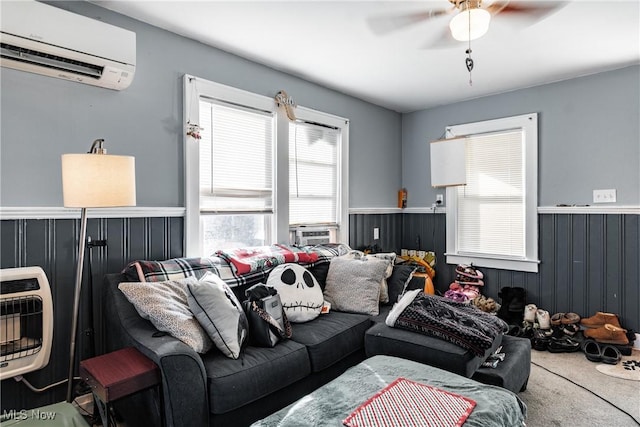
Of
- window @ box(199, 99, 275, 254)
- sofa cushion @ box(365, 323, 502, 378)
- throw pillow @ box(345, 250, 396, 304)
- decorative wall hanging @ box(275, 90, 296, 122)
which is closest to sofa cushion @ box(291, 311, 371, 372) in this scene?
sofa cushion @ box(365, 323, 502, 378)

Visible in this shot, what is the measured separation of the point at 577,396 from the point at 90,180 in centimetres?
326

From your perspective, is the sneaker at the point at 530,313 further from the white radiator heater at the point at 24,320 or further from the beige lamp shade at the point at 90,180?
the white radiator heater at the point at 24,320

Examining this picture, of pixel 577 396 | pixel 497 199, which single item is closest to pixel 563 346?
pixel 577 396

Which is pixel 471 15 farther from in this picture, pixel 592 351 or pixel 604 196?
pixel 592 351

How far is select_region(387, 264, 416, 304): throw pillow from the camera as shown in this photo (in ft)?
10.4

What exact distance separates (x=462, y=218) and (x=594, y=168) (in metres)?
1.37

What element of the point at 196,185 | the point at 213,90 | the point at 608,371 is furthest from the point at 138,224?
the point at 608,371

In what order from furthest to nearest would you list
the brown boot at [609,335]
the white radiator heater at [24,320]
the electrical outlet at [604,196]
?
the electrical outlet at [604,196] < the brown boot at [609,335] < the white radiator heater at [24,320]

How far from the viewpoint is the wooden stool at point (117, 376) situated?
5.11 feet

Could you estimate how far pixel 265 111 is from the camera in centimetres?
333

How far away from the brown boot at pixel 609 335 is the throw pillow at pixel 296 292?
2.52 meters

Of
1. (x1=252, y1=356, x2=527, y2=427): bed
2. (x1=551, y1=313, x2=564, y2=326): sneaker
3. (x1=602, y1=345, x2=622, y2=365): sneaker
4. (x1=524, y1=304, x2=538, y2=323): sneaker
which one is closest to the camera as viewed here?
(x1=252, y1=356, x2=527, y2=427): bed

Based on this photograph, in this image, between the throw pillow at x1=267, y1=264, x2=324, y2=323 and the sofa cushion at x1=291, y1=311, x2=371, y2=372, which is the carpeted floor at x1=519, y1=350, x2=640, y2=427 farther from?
the throw pillow at x1=267, y1=264, x2=324, y2=323

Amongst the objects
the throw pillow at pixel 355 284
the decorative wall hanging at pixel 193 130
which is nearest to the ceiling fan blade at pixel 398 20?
the decorative wall hanging at pixel 193 130
